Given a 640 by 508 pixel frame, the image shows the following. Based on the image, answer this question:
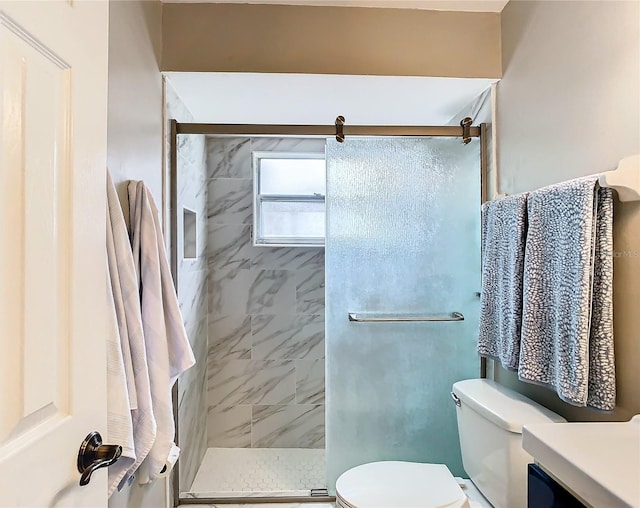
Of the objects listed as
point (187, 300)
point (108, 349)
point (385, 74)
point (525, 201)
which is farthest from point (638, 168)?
point (187, 300)

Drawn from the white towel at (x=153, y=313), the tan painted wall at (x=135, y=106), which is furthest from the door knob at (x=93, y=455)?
the tan painted wall at (x=135, y=106)

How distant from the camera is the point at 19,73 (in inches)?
24.9

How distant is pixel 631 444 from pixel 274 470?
208cm

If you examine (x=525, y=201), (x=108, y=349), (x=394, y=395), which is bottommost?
(x=394, y=395)

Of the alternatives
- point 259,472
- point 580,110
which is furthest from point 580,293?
point 259,472

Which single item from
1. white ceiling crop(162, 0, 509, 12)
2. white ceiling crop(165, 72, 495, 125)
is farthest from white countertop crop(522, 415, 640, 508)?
white ceiling crop(162, 0, 509, 12)

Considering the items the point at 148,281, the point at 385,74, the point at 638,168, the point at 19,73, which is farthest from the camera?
the point at 385,74

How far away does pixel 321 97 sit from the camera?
201 cm

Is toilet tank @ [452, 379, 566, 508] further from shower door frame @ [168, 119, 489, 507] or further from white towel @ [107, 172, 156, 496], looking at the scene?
white towel @ [107, 172, 156, 496]

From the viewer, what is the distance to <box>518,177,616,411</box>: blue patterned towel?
111 centimetres

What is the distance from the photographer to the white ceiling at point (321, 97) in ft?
5.97

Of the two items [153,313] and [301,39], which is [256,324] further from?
[301,39]

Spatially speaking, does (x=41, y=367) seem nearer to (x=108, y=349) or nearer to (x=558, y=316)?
(x=108, y=349)

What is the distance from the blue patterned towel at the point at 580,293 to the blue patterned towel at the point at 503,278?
0.13 m
